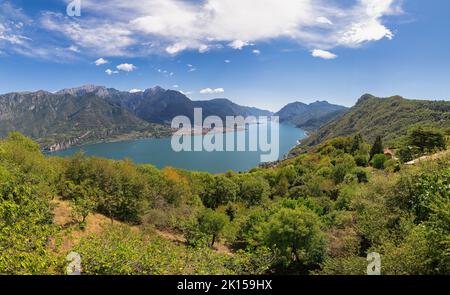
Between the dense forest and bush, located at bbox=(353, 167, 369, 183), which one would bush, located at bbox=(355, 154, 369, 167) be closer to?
the dense forest

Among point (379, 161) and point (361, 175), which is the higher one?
point (379, 161)

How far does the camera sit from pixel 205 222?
33.4 m

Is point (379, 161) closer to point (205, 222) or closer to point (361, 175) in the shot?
point (361, 175)

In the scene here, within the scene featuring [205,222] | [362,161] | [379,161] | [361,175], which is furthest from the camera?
[362,161]

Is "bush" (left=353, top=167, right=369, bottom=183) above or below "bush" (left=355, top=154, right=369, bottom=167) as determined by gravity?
below

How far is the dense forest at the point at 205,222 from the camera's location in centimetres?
1325

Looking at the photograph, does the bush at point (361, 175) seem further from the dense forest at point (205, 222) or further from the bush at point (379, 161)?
the bush at point (379, 161)

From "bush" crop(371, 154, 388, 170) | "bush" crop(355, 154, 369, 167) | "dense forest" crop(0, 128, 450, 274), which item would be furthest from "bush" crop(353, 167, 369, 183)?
"bush" crop(355, 154, 369, 167)

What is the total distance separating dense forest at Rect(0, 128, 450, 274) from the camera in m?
13.2

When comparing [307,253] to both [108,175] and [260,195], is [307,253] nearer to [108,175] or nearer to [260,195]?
[108,175]

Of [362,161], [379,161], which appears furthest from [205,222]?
[362,161]

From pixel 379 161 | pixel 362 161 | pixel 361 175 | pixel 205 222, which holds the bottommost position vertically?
pixel 205 222
